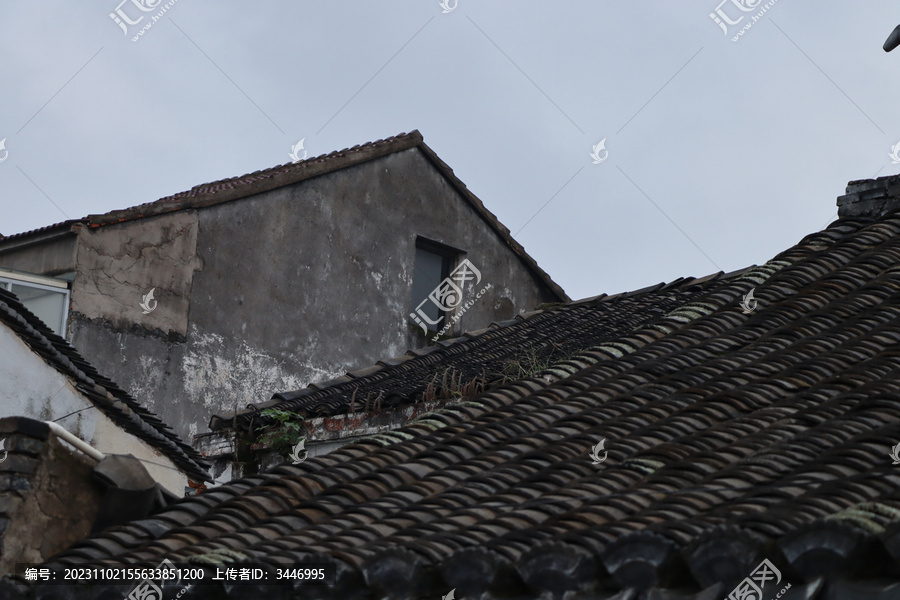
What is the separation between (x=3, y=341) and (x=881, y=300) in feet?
21.4

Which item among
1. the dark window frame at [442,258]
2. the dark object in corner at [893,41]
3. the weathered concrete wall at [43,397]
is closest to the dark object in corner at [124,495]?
the weathered concrete wall at [43,397]

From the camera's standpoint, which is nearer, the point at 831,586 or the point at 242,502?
the point at 831,586

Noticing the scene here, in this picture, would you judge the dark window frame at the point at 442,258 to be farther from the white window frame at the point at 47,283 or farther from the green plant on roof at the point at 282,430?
the green plant on roof at the point at 282,430

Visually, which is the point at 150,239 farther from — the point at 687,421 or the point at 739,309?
the point at 687,421

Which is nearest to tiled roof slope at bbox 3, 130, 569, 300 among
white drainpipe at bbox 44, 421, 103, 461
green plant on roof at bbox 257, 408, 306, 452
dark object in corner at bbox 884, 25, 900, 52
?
green plant on roof at bbox 257, 408, 306, 452

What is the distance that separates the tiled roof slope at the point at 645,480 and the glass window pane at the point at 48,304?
910cm

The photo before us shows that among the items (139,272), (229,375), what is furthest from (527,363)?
(139,272)

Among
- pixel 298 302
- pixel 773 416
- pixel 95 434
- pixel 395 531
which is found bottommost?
pixel 395 531

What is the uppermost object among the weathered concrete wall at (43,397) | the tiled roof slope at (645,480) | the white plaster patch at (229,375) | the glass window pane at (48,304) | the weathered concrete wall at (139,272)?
the weathered concrete wall at (139,272)

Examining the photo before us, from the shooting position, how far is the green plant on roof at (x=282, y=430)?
36.7 feet

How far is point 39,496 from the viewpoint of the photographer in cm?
515

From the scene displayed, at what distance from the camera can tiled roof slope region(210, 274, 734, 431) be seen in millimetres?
10578

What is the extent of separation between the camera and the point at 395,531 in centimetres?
432

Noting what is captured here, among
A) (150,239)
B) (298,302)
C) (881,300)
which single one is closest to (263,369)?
(298,302)
